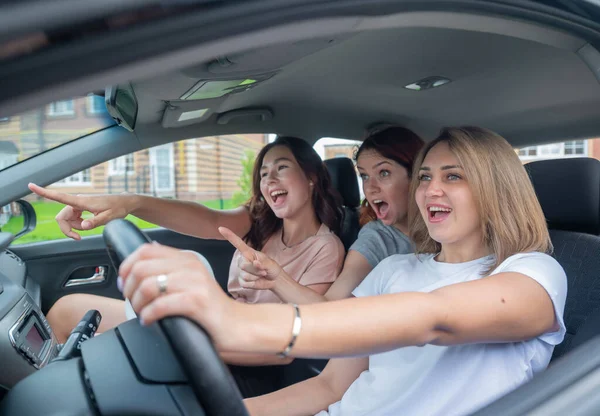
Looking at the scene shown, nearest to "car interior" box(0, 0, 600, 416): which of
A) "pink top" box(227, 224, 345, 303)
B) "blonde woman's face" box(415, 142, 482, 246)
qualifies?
"pink top" box(227, 224, 345, 303)

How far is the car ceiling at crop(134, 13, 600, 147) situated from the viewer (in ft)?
4.98

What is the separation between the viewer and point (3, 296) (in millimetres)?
2016

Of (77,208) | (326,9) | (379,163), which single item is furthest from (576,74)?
(77,208)

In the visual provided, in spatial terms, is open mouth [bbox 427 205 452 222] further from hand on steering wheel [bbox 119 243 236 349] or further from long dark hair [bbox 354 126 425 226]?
hand on steering wheel [bbox 119 243 236 349]

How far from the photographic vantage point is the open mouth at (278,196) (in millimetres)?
2570

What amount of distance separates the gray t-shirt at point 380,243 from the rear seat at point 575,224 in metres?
0.56

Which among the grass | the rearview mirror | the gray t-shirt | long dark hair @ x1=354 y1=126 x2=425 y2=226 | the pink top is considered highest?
the rearview mirror

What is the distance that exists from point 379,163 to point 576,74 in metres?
0.83

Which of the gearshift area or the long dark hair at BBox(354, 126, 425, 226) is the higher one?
the long dark hair at BBox(354, 126, 425, 226)

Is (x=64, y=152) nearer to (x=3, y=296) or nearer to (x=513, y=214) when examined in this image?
(x=3, y=296)

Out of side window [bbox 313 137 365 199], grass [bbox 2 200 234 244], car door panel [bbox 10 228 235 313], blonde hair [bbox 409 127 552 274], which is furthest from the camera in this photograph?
side window [bbox 313 137 365 199]

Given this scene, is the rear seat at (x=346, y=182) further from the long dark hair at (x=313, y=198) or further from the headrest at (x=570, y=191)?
the headrest at (x=570, y=191)

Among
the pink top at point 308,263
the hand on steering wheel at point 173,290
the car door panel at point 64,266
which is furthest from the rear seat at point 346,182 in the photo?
the hand on steering wheel at point 173,290

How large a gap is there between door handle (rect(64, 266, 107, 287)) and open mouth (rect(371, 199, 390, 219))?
166 cm
